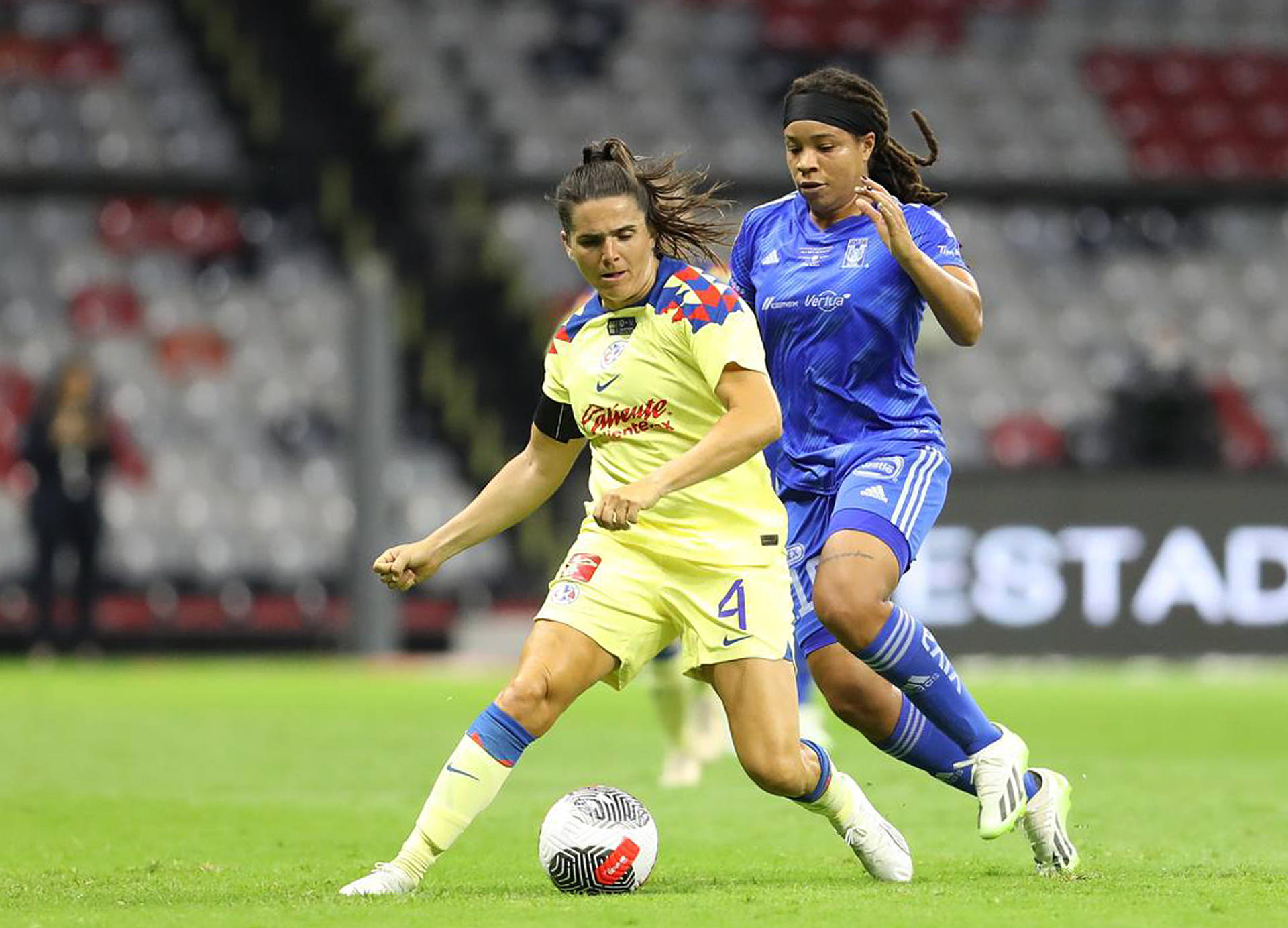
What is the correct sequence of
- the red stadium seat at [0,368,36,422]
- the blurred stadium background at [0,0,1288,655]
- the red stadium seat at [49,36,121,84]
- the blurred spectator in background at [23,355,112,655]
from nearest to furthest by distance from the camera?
the blurred spectator in background at [23,355,112,655] → the blurred stadium background at [0,0,1288,655] → the red stadium seat at [0,368,36,422] → the red stadium seat at [49,36,121,84]

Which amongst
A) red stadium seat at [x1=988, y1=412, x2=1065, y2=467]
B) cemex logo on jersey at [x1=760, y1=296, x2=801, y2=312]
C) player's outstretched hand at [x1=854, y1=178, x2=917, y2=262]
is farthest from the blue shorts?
red stadium seat at [x1=988, y1=412, x2=1065, y2=467]

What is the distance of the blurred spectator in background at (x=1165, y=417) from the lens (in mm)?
17719

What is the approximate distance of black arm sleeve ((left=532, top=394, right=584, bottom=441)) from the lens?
20.4 ft

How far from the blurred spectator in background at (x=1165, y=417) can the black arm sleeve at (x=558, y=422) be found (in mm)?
11697

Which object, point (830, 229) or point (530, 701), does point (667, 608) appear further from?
point (830, 229)

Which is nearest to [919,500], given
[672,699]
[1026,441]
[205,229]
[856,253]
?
[856,253]

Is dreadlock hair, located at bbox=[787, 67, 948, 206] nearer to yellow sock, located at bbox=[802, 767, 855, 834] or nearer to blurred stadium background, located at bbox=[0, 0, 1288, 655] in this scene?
yellow sock, located at bbox=[802, 767, 855, 834]

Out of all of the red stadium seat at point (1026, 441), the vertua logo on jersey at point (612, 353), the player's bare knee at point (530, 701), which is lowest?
the player's bare knee at point (530, 701)

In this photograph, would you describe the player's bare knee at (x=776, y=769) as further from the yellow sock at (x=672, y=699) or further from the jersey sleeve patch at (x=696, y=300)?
the yellow sock at (x=672, y=699)

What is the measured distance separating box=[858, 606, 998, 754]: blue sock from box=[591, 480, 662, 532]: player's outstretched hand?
92cm

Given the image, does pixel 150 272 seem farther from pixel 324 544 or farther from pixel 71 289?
pixel 324 544

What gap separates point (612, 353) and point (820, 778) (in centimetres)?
123

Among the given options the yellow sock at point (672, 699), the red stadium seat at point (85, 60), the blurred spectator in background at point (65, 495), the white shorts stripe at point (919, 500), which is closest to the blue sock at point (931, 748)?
the white shorts stripe at point (919, 500)

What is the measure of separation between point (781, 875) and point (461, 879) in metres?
0.89
